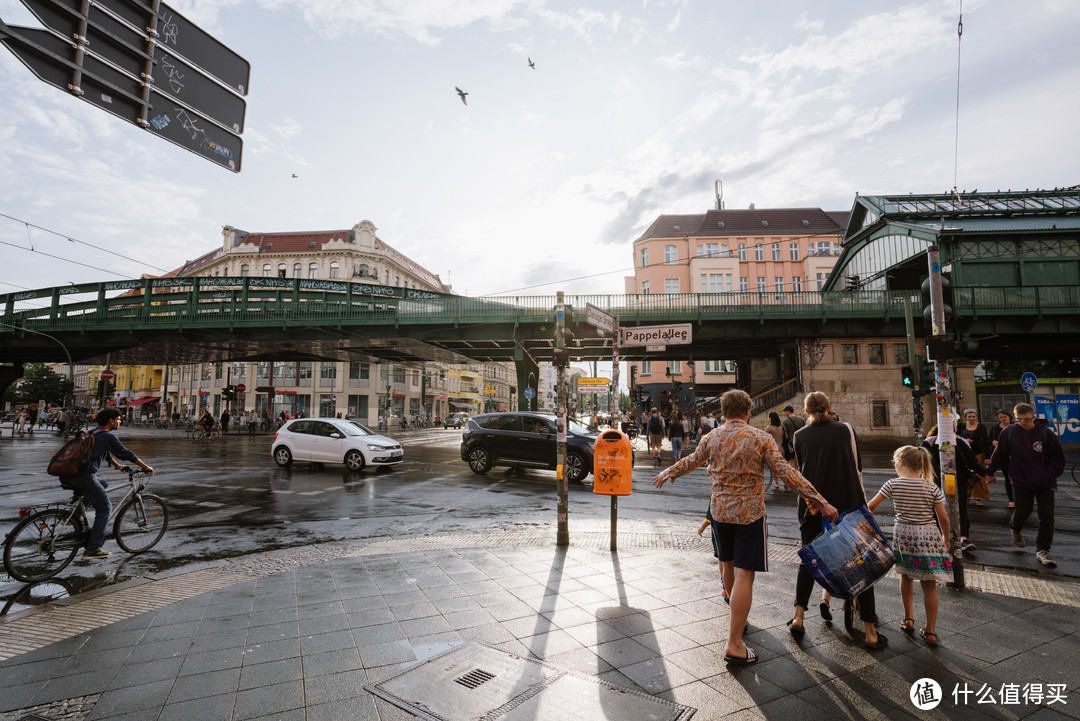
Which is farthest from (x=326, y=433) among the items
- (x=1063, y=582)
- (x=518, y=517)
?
(x=1063, y=582)

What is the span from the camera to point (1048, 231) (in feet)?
92.5

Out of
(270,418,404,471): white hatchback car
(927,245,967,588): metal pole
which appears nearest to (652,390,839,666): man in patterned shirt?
(927,245,967,588): metal pole

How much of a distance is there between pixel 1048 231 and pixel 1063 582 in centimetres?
3260

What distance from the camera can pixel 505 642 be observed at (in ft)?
12.3

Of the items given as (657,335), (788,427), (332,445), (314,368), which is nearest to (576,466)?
(657,335)

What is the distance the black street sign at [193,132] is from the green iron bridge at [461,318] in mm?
20050

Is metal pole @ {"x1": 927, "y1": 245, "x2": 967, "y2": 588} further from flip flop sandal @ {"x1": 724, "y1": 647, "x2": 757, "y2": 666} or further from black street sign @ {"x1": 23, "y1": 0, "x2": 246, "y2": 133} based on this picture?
black street sign @ {"x1": 23, "y1": 0, "x2": 246, "y2": 133}

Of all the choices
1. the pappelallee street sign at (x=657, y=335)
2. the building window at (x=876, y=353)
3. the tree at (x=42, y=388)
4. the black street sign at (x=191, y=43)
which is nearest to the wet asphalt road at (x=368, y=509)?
the pappelallee street sign at (x=657, y=335)

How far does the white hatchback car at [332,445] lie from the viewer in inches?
591

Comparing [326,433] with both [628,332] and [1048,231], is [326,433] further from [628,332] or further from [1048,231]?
[1048,231]

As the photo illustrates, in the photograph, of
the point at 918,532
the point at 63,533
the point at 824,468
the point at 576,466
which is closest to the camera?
the point at 918,532

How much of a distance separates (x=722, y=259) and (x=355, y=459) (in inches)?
1634

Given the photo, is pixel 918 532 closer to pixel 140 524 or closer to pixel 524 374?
pixel 140 524

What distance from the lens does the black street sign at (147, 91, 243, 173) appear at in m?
5.85
